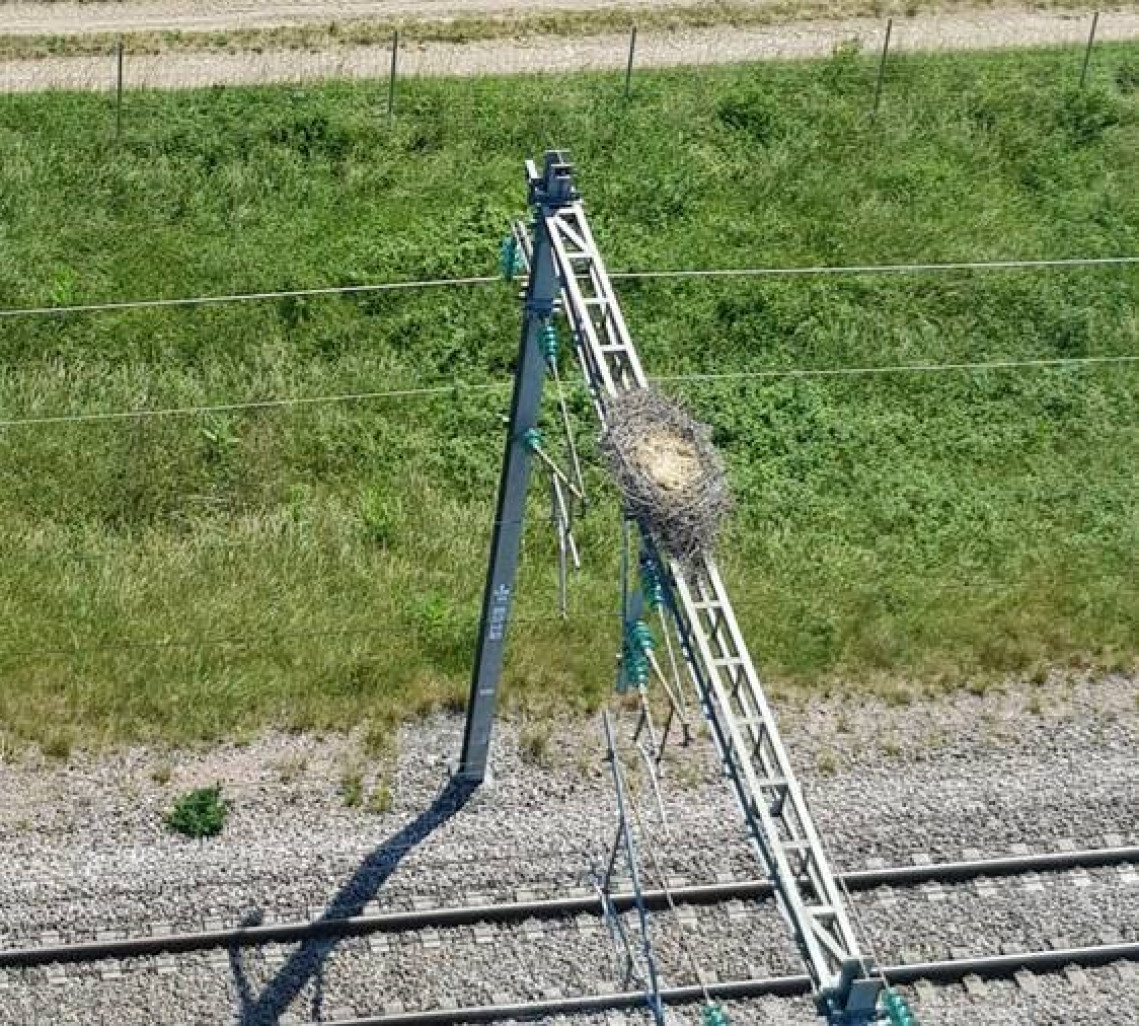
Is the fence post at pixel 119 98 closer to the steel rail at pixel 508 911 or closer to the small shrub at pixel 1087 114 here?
the steel rail at pixel 508 911

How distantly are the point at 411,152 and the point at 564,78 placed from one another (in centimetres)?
331

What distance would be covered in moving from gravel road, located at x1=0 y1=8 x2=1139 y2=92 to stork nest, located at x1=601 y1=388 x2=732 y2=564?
17.1 meters

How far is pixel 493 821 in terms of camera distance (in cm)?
1827

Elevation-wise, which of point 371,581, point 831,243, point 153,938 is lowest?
point 153,938

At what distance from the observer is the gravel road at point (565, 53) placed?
94.3ft

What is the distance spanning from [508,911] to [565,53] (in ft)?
56.8

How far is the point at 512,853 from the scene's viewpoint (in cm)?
1797

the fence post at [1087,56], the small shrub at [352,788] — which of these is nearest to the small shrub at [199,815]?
the small shrub at [352,788]

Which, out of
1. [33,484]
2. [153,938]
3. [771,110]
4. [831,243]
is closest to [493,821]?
[153,938]

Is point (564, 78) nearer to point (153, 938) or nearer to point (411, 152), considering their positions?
point (411, 152)

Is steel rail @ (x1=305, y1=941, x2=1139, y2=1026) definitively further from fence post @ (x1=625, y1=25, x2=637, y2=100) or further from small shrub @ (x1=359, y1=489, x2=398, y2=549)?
fence post @ (x1=625, y1=25, x2=637, y2=100)

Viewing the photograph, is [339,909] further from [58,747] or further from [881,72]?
[881,72]

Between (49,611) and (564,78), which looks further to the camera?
(564,78)

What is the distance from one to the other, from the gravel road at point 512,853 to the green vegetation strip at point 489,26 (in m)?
15.0
